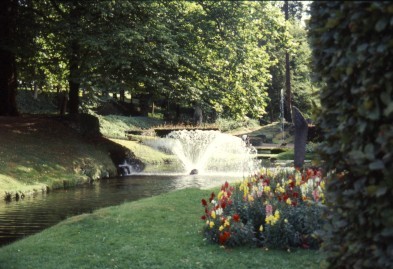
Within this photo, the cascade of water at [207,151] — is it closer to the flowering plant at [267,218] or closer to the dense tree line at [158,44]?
the dense tree line at [158,44]

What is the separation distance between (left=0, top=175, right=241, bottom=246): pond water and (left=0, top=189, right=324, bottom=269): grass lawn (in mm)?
1782

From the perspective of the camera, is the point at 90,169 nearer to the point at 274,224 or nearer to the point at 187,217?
the point at 187,217

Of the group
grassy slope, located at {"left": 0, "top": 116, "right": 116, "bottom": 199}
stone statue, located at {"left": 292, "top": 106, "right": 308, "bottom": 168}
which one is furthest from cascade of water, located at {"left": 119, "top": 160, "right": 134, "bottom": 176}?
stone statue, located at {"left": 292, "top": 106, "right": 308, "bottom": 168}

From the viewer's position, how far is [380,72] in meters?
3.16

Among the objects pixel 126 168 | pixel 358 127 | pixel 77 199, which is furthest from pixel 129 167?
pixel 358 127

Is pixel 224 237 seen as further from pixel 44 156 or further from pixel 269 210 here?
pixel 44 156

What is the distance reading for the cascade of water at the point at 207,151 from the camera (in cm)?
2592

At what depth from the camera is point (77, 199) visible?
15.8 meters

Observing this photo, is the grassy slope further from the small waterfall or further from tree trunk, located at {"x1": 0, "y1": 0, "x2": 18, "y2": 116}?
tree trunk, located at {"x1": 0, "y1": 0, "x2": 18, "y2": 116}

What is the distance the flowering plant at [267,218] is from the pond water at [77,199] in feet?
9.37

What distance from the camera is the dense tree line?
20.5 m

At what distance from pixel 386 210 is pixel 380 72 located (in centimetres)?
93

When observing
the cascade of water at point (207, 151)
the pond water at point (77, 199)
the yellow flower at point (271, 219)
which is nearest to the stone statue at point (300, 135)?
the pond water at point (77, 199)

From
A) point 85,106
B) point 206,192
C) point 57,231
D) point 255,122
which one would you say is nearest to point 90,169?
point 206,192
